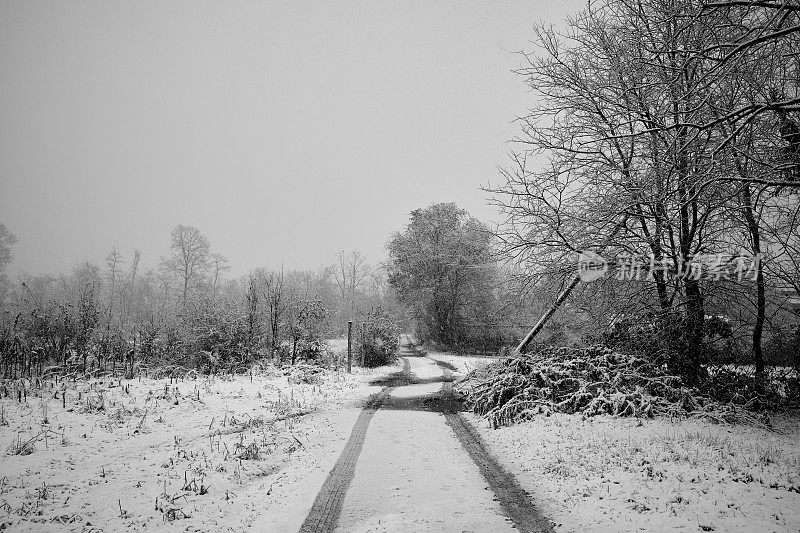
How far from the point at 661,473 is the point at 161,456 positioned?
24.3ft

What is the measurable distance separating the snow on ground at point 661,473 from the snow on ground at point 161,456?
3065 mm

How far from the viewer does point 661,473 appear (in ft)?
15.2

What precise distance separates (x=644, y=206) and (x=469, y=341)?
24.8 meters

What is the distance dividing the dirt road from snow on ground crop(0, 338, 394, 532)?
1.25 feet

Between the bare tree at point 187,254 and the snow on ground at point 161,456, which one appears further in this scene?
the bare tree at point 187,254

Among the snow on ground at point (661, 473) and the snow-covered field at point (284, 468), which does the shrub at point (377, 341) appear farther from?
the snow on ground at point (661, 473)

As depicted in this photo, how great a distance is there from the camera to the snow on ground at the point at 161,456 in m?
4.56

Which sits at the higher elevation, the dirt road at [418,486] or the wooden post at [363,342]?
the wooden post at [363,342]

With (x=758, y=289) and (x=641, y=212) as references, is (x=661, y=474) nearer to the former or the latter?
(x=641, y=212)

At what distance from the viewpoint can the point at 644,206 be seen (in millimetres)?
7809

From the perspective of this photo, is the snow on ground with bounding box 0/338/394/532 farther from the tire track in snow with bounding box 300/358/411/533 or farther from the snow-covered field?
the tire track in snow with bounding box 300/358/411/533

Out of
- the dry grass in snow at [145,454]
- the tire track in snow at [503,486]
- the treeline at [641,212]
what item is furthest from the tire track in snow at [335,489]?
the treeline at [641,212]

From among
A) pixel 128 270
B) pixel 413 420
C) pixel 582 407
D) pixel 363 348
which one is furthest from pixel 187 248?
pixel 582 407

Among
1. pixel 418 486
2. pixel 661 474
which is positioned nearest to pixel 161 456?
pixel 418 486
